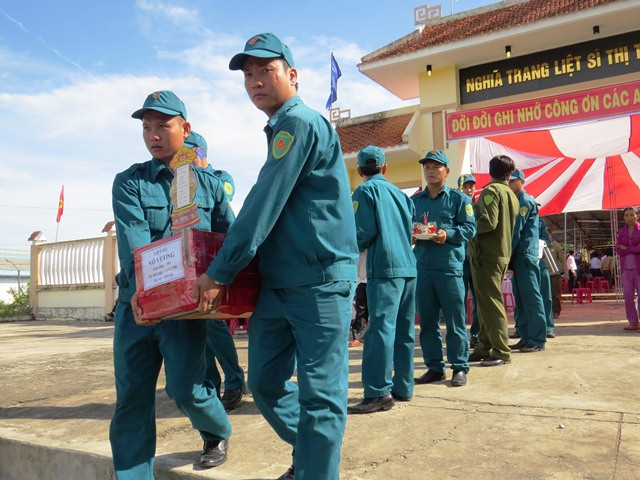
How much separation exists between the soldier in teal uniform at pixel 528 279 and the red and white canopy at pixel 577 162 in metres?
5.75

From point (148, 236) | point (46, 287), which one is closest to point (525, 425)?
point (148, 236)

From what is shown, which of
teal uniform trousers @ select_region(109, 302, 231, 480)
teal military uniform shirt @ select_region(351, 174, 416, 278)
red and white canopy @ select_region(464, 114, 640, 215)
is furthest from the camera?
red and white canopy @ select_region(464, 114, 640, 215)

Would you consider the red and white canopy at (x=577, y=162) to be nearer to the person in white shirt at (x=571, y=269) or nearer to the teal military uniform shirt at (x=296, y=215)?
the person in white shirt at (x=571, y=269)

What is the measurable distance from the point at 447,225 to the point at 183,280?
2887mm

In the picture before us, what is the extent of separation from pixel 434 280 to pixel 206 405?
7.51ft

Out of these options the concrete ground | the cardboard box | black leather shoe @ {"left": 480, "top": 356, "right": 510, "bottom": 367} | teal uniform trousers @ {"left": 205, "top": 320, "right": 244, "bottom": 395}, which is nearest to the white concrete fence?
the concrete ground

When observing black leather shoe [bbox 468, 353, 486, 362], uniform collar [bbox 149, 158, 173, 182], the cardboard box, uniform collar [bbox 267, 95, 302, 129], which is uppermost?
uniform collar [bbox 267, 95, 302, 129]

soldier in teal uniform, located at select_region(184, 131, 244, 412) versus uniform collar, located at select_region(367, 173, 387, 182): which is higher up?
uniform collar, located at select_region(367, 173, 387, 182)

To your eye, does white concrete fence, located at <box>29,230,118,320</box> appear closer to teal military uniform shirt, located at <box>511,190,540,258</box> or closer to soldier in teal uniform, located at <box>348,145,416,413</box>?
teal military uniform shirt, located at <box>511,190,540,258</box>

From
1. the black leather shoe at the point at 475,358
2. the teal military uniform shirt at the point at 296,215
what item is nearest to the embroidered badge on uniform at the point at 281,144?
the teal military uniform shirt at the point at 296,215

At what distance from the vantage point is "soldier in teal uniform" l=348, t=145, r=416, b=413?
143 inches

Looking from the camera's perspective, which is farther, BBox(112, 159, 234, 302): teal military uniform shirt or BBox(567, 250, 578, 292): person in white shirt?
BBox(567, 250, 578, 292): person in white shirt

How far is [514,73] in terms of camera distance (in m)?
11.4

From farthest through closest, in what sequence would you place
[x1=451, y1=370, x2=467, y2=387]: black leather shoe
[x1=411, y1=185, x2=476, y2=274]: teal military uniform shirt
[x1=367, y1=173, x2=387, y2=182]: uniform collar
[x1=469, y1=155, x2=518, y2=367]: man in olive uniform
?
[x1=469, y1=155, x2=518, y2=367]: man in olive uniform → [x1=411, y1=185, x2=476, y2=274]: teal military uniform shirt → [x1=451, y1=370, x2=467, y2=387]: black leather shoe → [x1=367, y1=173, x2=387, y2=182]: uniform collar
